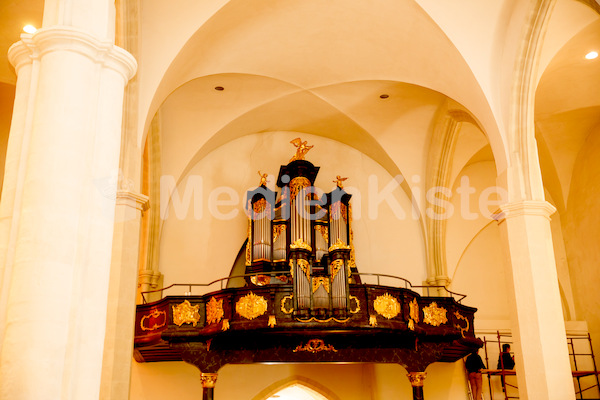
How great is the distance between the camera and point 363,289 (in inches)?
450

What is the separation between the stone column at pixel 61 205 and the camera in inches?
184

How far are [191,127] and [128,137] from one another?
4884 mm

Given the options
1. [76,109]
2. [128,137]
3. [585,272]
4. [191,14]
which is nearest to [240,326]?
[128,137]

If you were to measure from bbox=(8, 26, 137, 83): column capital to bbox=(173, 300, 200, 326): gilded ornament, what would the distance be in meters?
6.69

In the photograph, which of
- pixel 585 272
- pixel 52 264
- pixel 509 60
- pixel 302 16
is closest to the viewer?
pixel 52 264

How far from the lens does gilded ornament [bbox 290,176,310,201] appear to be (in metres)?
14.0

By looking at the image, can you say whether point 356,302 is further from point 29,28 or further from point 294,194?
point 29,28

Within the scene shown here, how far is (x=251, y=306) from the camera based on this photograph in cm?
1122

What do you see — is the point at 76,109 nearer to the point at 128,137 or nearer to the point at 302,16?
the point at 128,137

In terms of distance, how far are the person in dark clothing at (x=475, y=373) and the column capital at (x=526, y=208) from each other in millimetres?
4896

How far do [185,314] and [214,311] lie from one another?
57 centimetres

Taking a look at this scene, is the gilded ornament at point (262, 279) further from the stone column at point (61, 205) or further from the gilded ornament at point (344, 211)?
the stone column at point (61, 205)

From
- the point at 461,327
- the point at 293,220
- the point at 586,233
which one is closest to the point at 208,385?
the point at 293,220

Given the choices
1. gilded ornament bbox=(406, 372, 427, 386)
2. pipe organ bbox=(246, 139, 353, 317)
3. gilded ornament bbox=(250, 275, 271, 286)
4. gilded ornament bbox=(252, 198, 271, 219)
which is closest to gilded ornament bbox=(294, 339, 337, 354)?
pipe organ bbox=(246, 139, 353, 317)
